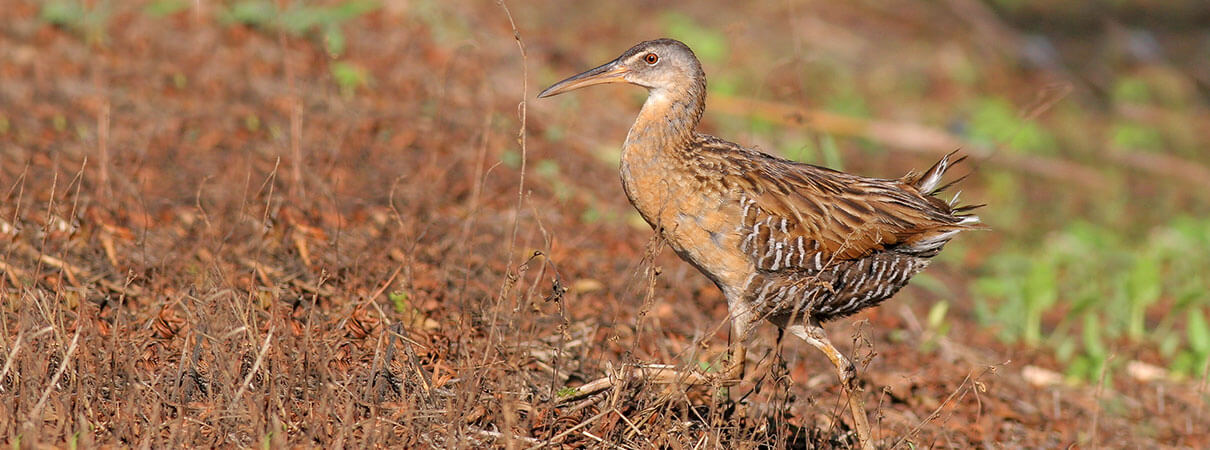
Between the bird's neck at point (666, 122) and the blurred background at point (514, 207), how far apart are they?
54cm

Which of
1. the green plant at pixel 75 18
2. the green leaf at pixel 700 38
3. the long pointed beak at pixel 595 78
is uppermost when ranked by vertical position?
the long pointed beak at pixel 595 78

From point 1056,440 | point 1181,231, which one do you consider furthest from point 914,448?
point 1181,231

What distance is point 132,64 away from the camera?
8.42 metres

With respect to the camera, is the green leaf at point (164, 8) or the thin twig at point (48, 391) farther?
the green leaf at point (164, 8)

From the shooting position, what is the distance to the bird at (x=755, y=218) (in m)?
4.85

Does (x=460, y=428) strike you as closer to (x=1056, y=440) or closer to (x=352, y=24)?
(x=1056, y=440)

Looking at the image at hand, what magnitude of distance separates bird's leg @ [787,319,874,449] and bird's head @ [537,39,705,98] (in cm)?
116

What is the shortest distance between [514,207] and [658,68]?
8.02ft

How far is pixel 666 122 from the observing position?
5004mm

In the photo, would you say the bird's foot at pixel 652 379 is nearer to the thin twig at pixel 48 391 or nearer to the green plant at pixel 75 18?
the thin twig at pixel 48 391

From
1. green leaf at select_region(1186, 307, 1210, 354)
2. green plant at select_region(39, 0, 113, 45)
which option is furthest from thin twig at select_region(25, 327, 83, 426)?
green leaf at select_region(1186, 307, 1210, 354)

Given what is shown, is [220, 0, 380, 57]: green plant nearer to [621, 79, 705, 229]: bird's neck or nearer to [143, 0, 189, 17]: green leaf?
[143, 0, 189, 17]: green leaf

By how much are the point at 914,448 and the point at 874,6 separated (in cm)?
1062

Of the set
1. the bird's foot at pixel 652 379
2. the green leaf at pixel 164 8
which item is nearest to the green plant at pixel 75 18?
the green leaf at pixel 164 8
